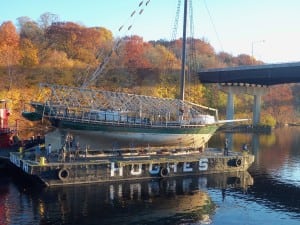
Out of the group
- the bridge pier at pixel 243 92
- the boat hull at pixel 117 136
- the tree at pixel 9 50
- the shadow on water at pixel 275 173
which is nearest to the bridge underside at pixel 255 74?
the bridge pier at pixel 243 92

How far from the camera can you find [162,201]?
131 feet

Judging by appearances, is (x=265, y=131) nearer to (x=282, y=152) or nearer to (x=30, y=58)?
(x=282, y=152)

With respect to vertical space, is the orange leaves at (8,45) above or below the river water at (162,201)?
above

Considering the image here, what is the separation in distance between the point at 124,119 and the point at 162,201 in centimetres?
1454

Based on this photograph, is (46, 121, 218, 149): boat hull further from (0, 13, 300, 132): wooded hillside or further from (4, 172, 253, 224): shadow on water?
(0, 13, 300, 132): wooded hillside

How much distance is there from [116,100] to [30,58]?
190 ft

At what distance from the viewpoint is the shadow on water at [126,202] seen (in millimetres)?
34750

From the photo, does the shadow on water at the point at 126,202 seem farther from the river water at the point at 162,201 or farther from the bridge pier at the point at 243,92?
the bridge pier at the point at 243,92

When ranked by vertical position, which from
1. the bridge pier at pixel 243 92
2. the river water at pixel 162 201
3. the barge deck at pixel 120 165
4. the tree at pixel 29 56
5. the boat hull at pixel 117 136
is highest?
the tree at pixel 29 56

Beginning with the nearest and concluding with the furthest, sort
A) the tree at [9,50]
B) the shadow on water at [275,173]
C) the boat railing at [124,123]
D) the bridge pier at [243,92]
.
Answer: the shadow on water at [275,173]
the boat railing at [124,123]
the tree at [9,50]
the bridge pier at [243,92]

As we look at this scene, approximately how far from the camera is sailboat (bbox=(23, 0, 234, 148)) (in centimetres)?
5019

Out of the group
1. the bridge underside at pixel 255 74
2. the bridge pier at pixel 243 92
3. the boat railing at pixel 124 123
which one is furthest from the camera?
the bridge pier at pixel 243 92

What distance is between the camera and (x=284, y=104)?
527 ft

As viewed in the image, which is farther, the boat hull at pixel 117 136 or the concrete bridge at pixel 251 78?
the concrete bridge at pixel 251 78
